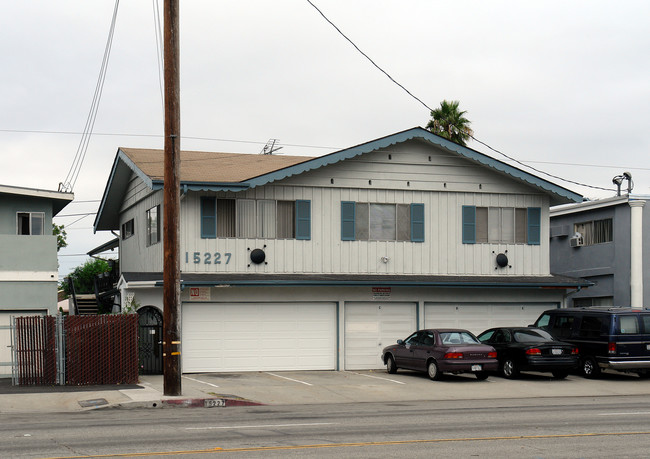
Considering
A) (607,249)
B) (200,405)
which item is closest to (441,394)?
(200,405)

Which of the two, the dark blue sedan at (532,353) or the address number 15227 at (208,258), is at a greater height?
the address number 15227 at (208,258)

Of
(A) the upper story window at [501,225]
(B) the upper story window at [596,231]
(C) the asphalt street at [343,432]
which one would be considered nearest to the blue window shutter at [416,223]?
(A) the upper story window at [501,225]

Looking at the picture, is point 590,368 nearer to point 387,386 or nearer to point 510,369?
point 510,369

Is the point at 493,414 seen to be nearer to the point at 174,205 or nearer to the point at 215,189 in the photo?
the point at 174,205

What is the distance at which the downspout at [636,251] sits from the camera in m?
31.3

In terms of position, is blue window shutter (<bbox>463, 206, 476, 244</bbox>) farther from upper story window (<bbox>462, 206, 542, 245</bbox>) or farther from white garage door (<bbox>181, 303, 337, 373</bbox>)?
white garage door (<bbox>181, 303, 337, 373</bbox>)

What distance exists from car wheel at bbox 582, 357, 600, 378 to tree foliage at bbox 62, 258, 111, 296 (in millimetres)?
33845

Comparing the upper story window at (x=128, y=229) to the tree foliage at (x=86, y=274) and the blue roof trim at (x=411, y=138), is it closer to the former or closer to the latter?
the blue roof trim at (x=411, y=138)

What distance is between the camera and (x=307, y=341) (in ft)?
90.9

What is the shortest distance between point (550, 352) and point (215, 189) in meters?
10.7

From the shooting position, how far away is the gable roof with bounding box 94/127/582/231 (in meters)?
26.4

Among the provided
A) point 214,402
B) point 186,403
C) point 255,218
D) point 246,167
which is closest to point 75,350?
point 186,403

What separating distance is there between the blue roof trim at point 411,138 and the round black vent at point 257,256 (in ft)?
7.03

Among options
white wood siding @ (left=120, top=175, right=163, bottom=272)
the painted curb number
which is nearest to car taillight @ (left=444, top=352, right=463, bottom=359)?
the painted curb number
